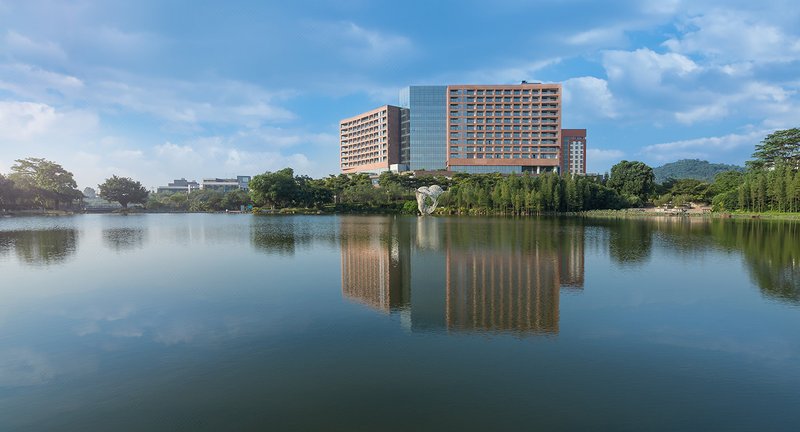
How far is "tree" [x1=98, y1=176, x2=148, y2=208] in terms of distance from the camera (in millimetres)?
74062

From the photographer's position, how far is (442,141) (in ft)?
303

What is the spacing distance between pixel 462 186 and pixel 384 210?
1204 cm

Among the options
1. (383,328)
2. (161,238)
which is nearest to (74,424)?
(383,328)

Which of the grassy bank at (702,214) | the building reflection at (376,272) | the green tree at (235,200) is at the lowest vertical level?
the building reflection at (376,272)

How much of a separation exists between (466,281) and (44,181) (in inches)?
Result: 2935

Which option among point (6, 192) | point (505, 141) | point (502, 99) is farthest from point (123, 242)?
point (502, 99)

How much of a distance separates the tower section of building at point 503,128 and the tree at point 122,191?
57.2 m

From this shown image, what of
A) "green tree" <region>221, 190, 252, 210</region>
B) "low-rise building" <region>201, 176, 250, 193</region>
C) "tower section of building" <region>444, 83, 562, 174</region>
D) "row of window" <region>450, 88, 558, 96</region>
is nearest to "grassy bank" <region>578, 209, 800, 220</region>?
"tower section of building" <region>444, 83, 562, 174</region>

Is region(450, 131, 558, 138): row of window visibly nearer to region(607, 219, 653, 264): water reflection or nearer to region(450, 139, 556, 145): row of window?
region(450, 139, 556, 145): row of window

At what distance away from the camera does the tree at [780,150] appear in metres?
60.6

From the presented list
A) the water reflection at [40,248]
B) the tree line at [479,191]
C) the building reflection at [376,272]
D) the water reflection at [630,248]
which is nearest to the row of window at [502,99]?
the tree line at [479,191]

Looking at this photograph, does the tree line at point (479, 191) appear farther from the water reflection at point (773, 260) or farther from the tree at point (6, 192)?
the water reflection at point (773, 260)

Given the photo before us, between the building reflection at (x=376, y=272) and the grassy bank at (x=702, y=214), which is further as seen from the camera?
the grassy bank at (x=702, y=214)

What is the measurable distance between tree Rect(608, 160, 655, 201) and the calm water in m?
59.3
